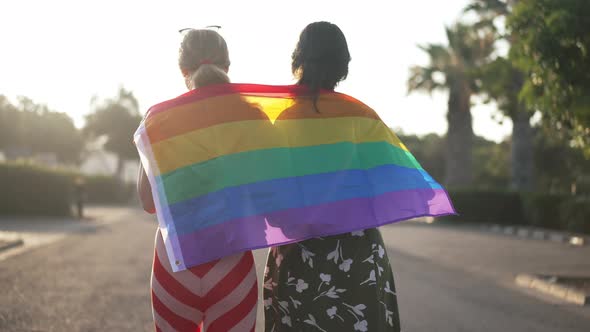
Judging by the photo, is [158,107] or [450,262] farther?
[450,262]

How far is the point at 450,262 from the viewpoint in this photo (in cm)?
1369

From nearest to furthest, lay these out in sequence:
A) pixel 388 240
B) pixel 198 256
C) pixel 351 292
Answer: pixel 198 256 < pixel 351 292 < pixel 388 240

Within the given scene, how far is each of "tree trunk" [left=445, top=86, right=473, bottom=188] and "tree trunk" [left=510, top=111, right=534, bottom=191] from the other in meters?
2.92

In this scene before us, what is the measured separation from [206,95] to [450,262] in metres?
11.2

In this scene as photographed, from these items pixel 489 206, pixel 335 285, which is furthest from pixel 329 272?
pixel 489 206

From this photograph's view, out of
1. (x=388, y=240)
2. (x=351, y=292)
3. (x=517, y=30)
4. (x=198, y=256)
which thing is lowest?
(x=388, y=240)

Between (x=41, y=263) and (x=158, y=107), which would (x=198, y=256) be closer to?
(x=158, y=107)

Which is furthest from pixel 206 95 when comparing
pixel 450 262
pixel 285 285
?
pixel 450 262

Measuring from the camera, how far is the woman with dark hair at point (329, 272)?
3240 millimetres

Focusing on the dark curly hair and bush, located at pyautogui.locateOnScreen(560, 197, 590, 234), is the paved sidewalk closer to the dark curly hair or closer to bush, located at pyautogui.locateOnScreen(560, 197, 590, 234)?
bush, located at pyautogui.locateOnScreen(560, 197, 590, 234)

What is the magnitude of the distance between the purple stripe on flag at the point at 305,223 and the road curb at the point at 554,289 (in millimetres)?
5930

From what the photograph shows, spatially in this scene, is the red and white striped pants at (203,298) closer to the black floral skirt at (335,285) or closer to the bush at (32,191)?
the black floral skirt at (335,285)

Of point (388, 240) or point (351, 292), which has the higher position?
point (351, 292)

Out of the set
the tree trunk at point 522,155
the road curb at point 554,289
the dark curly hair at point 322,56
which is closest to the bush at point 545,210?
the tree trunk at point 522,155
